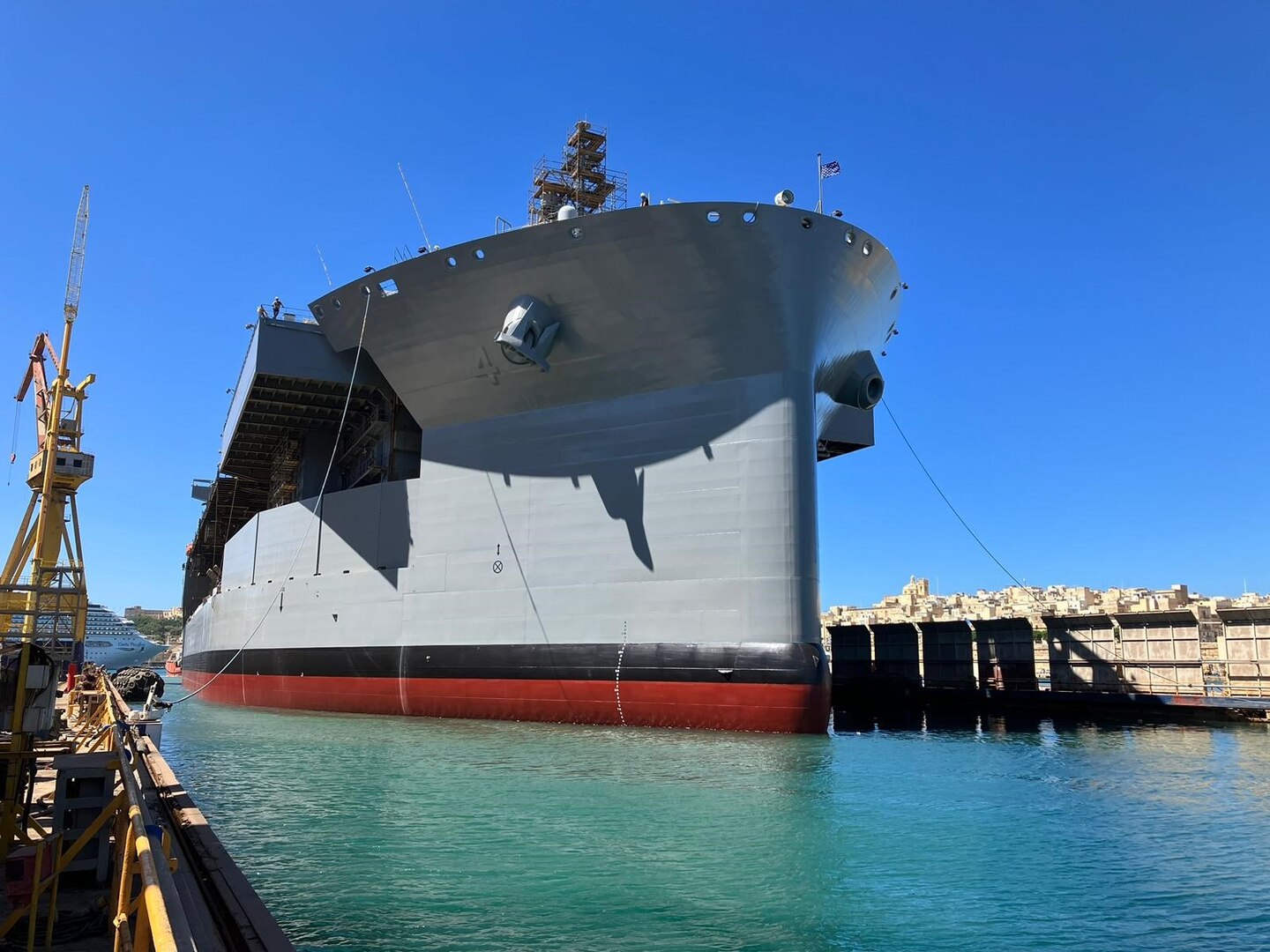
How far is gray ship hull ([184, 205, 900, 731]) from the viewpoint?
582 inches

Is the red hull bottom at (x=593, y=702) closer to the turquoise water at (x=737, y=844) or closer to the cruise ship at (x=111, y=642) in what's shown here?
the turquoise water at (x=737, y=844)

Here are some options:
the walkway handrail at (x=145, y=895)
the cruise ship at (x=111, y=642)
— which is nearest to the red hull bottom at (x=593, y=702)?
the walkway handrail at (x=145, y=895)

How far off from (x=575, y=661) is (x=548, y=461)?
3923 mm

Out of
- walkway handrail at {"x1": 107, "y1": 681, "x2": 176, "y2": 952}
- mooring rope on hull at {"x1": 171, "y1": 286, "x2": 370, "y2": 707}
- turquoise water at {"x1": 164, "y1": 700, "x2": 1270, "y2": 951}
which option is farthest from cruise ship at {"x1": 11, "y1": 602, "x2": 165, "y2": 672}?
walkway handrail at {"x1": 107, "y1": 681, "x2": 176, "y2": 952}

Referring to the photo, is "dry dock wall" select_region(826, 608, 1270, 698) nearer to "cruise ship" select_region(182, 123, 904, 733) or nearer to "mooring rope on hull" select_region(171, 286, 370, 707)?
"cruise ship" select_region(182, 123, 904, 733)

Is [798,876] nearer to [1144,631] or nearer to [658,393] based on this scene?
[658,393]

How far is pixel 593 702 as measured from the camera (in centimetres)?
1543

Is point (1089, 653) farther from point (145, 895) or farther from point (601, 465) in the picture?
point (145, 895)

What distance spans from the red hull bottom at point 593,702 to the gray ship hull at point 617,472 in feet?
Result: 0.13

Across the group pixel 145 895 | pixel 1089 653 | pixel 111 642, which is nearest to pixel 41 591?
pixel 145 895

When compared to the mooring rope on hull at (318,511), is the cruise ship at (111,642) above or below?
below

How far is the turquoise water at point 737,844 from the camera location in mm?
5598

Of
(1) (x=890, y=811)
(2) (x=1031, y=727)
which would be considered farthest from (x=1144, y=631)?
(1) (x=890, y=811)

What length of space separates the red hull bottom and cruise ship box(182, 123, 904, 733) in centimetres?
4
